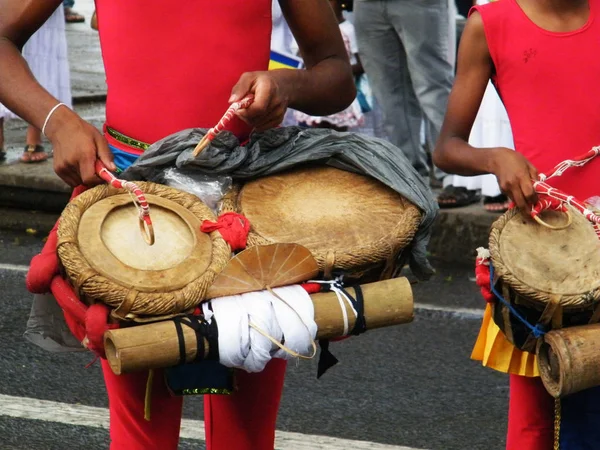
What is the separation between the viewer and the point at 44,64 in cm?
797

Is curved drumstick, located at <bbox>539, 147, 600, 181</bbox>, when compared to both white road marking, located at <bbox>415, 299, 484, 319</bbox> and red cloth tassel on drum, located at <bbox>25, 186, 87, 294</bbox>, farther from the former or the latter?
white road marking, located at <bbox>415, 299, 484, 319</bbox>

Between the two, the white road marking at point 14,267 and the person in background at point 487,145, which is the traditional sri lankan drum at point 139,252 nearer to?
the white road marking at point 14,267

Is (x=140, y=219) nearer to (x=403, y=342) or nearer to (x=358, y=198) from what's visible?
(x=358, y=198)

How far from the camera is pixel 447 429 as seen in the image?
4379mm

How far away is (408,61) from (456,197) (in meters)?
0.86

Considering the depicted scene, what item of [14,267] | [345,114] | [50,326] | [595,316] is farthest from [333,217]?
[345,114]

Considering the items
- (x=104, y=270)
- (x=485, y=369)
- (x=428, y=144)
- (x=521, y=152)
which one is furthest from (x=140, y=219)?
(x=428, y=144)

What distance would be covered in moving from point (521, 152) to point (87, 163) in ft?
3.80

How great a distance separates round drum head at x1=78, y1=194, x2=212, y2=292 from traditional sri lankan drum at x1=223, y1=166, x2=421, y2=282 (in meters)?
0.13

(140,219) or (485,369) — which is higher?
(140,219)

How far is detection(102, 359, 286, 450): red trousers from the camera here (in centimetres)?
272

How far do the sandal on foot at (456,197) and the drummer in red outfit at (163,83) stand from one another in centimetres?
401

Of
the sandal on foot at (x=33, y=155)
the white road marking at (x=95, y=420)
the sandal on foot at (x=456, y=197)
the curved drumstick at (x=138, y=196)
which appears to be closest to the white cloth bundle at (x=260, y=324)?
the curved drumstick at (x=138, y=196)

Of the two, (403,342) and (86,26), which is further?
(86,26)
